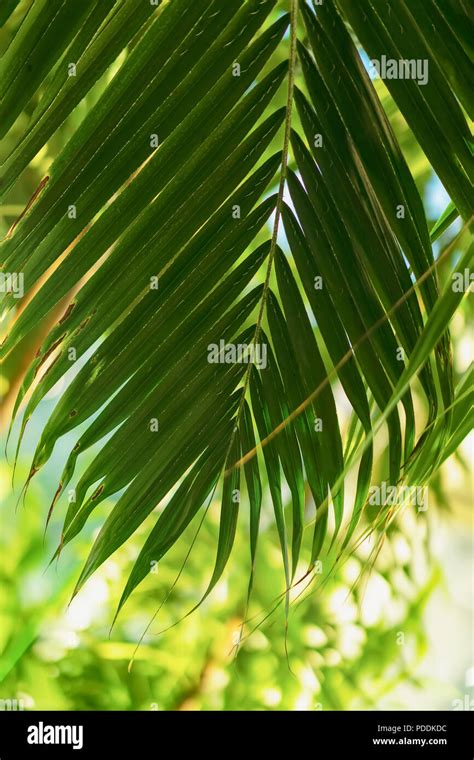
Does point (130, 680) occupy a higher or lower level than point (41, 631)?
lower

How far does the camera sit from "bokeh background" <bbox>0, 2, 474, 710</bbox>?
4.57ft

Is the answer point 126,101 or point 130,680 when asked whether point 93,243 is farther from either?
point 130,680

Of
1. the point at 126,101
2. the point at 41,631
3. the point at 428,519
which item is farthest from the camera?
the point at 41,631

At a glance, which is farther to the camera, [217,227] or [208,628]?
[208,628]

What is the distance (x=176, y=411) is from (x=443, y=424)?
5.5 inches

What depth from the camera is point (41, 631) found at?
146cm

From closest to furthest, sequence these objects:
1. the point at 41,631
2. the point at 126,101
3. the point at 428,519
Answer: the point at 126,101, the point at 428,519, the point at 41,631

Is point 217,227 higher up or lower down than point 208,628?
lower down

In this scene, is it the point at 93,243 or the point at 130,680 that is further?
the point at 130,680

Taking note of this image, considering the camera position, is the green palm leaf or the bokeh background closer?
the green palm leaf

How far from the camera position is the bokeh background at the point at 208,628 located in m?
1.39

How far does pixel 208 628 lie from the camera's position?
4.75 feet

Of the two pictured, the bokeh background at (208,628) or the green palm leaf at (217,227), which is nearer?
the green palm leaf at (217,227)
